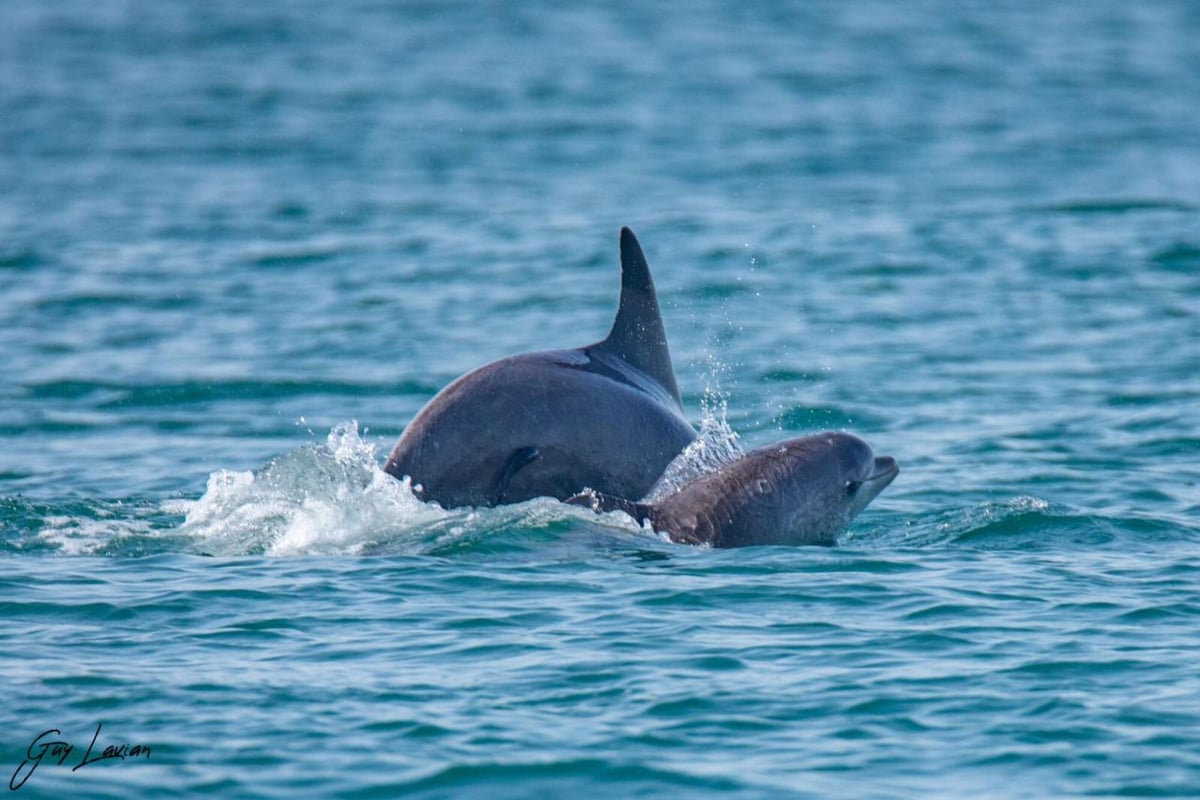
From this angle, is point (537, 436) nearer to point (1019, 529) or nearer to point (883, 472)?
point (883, 472)

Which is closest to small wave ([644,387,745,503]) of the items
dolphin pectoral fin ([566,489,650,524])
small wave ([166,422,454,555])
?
dolphin pectoral fin ([566,489,650,524])

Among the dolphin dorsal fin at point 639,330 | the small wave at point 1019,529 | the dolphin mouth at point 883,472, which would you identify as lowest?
the small wave at point 1019,529

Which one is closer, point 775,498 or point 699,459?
point 775,498

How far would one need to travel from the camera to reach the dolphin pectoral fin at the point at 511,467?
14156 millimetres

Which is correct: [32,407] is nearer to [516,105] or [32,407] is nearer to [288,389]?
[288,389]

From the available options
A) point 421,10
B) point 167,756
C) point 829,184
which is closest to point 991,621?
point 167,756

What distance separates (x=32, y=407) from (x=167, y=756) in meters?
13.0

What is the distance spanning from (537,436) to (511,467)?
0.32 m

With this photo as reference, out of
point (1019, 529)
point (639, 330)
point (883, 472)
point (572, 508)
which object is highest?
point (639, 330)
